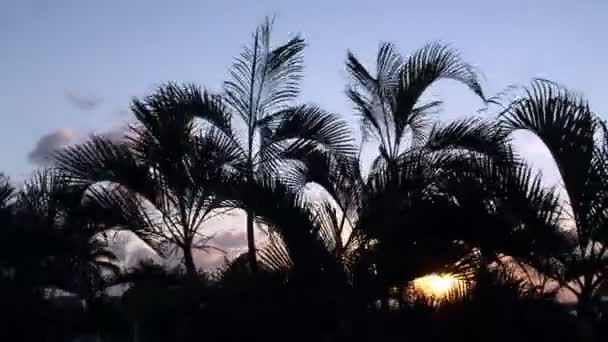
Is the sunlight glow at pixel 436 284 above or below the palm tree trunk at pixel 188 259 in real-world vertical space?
below

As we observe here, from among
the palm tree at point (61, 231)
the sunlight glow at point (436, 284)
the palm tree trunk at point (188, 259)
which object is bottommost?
the sunlight glow at point (436, 284)

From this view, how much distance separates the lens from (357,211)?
10391 millimetres

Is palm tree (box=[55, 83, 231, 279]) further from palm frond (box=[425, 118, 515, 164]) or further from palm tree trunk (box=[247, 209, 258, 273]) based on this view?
palm frond (box=[425, 118, 515, 164])

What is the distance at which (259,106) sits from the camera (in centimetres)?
1254

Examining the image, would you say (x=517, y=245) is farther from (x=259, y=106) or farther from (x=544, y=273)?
(x=259, y=106)

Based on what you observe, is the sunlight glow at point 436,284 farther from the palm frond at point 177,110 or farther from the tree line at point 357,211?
the palm frond at point 177,110

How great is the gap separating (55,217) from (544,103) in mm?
7724

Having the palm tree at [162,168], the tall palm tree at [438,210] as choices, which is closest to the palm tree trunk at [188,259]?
the palm tree at [162,168]

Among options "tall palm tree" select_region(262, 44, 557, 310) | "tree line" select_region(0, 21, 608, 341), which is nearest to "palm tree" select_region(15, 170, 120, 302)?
"tree line" select_region(0, 21, 608, 341)

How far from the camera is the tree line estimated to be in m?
9.72

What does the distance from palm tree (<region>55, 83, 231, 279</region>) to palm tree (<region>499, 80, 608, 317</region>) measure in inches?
150

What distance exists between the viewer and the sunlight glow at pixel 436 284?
32.7 feet

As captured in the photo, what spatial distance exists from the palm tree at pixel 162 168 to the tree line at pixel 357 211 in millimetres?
18

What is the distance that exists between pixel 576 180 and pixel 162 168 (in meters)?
5.08
